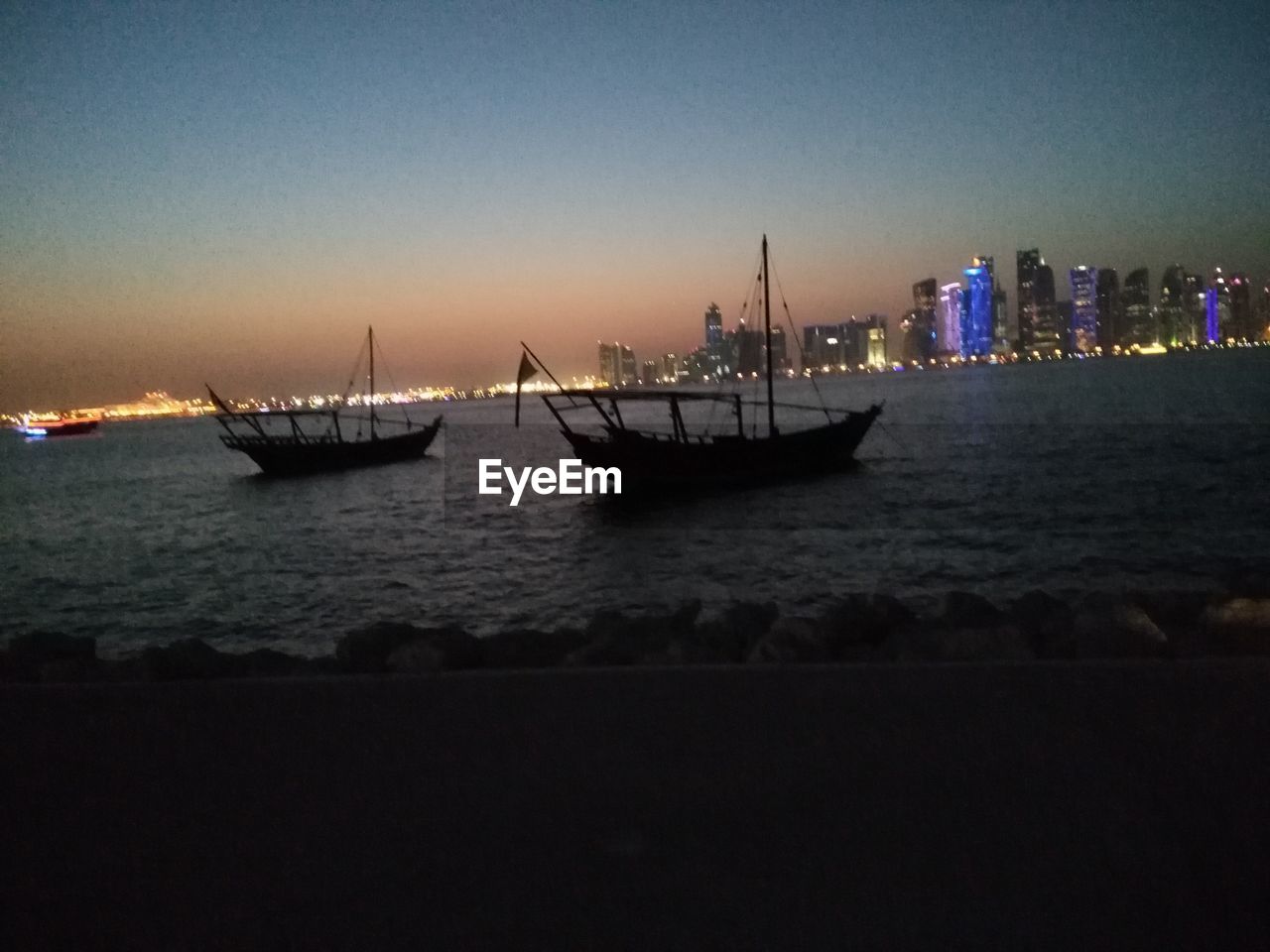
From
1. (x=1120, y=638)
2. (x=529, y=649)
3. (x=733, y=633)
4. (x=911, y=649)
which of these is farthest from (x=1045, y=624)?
(x=529, y=649)

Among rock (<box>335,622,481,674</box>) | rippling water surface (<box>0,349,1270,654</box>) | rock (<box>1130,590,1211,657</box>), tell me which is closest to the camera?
rock (<box>1130,590,1211,657</box>)

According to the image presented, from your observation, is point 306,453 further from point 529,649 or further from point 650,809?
point 650,809

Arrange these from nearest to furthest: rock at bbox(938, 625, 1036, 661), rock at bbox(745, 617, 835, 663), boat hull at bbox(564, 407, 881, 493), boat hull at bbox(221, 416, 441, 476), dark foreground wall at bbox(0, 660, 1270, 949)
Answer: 1. dark foreground wall at bbox(0, 660, 1270, 949)
2. rock at bbox(938, 625, 1036, 661)
3. rock at bbox(745, 617, 835, 663)
4. boat hull at bbox(564, 407, 881, 493)
5. boat hull at bbox(221, 416, 441, 476)

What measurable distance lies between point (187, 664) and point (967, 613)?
13.6 feet

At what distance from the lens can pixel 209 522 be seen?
33.4 meters

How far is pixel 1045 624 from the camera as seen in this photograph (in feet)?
15.8

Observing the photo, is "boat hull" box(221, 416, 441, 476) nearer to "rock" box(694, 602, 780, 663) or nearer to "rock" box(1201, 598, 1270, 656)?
"rock" box(694, 602, 780, 663)

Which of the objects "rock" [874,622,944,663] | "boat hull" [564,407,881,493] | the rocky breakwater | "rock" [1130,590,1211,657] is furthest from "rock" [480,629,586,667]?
"boat hull" [564,407,881,493]

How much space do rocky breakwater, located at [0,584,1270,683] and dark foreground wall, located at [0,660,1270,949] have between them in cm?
50

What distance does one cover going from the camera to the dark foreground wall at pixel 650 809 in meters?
2.15

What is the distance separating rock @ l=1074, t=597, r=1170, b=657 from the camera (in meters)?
3.96

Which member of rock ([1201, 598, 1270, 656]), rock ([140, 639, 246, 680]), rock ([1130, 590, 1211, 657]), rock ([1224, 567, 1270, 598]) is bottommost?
rock ([1224, 567, 1270, 598])

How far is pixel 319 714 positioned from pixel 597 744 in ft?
3.57

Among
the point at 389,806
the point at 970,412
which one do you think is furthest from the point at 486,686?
Result: the point at 970,412
